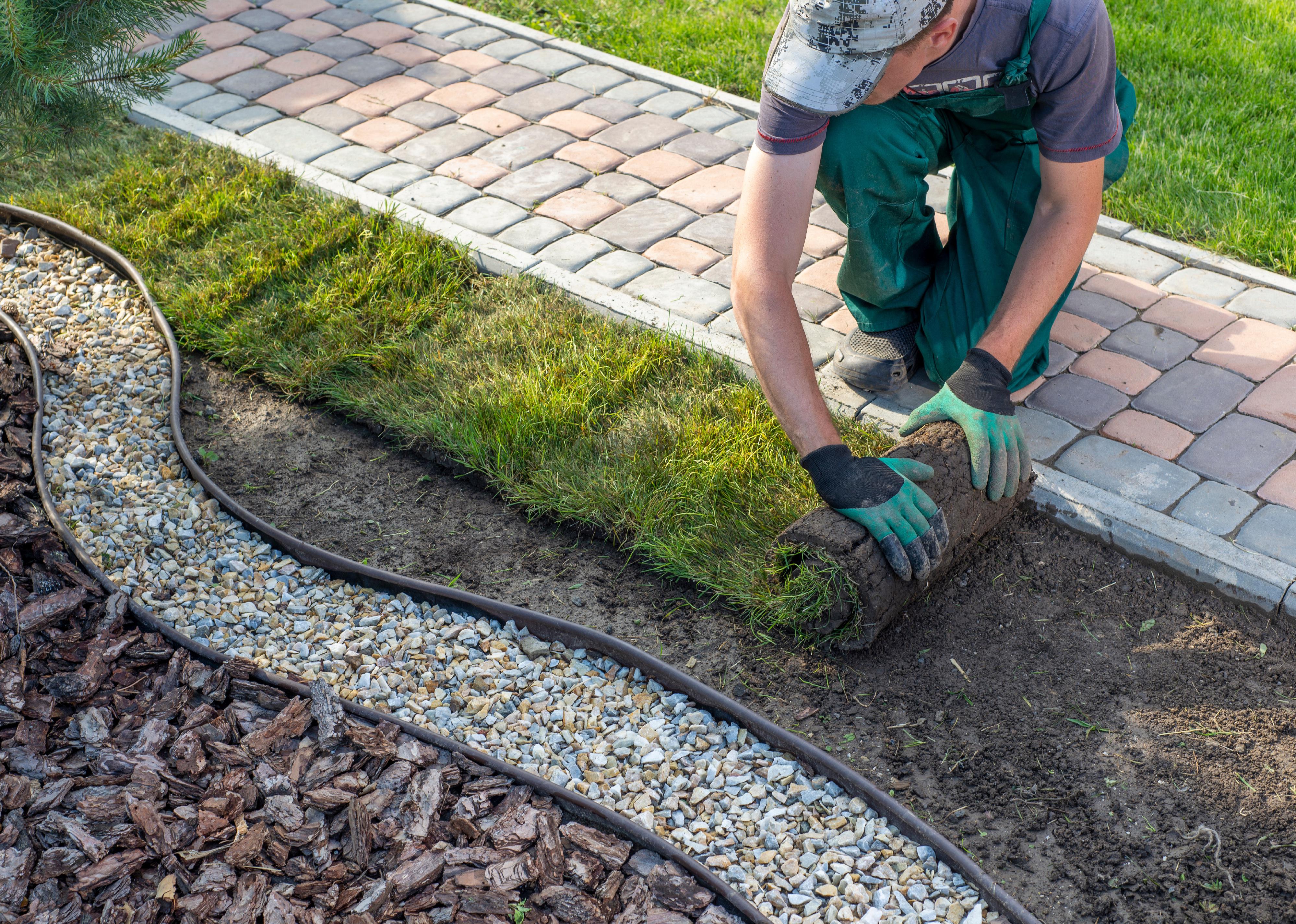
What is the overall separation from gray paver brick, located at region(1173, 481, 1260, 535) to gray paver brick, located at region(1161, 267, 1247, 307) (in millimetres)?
1106

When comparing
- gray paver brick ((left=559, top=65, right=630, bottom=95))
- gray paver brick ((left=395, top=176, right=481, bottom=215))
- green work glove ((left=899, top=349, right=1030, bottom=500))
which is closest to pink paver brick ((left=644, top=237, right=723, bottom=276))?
gray paver brick ((left=395, top=176, right=481, bottom=215))

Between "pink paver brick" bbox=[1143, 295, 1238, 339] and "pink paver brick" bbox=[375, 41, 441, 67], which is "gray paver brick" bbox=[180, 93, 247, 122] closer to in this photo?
"pink paver brick" bbox=[375, 41, 441, 67]

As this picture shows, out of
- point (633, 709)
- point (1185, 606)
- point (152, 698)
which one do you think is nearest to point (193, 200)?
point (152, 698)

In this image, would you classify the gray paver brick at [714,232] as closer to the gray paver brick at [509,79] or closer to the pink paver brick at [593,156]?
the pink paver brick at [593,156]

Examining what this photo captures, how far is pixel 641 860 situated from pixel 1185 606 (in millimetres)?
1776

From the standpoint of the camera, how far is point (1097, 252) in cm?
444

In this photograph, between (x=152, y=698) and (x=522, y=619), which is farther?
(x=522, y=619)

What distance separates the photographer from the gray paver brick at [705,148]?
16.8 feet

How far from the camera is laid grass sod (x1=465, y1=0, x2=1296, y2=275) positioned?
453cm

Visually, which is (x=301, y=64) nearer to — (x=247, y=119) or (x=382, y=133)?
(x=247, y=119)

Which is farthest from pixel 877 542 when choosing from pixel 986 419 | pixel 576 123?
pixel 576 123

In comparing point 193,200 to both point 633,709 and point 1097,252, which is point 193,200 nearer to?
point 633,709

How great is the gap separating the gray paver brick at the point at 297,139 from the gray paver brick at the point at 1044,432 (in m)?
3.49

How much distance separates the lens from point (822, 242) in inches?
180
